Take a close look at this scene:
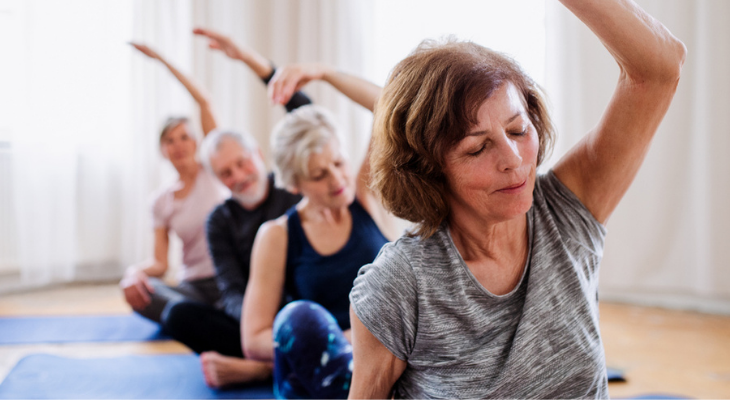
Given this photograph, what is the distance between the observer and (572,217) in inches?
39.8

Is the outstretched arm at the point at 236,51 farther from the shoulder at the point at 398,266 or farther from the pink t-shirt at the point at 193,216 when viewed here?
the pink t-shirt at the point at 193,216

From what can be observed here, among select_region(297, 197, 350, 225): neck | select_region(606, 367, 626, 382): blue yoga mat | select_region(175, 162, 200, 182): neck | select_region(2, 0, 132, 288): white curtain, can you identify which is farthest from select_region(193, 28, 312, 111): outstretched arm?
select_region(2, 0, 132, 288): white curtain

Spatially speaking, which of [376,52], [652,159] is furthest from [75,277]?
[652,159]

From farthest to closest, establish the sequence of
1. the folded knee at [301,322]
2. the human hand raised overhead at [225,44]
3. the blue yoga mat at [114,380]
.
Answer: the blue yoga mat at [114,380], the human hand raised overhead at [225,44], the folded knee at [301,322]

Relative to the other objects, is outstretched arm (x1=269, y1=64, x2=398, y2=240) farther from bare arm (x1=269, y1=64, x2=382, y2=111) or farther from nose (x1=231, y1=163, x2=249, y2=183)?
nose (x1=231, y1=163, x2=249, y2=183)

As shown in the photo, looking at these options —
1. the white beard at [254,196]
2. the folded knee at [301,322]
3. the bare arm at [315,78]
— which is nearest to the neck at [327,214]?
the folded knee at [301,322]

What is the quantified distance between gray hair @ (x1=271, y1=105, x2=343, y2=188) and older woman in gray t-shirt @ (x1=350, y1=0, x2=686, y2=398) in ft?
2.60

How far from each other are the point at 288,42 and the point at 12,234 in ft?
7.54

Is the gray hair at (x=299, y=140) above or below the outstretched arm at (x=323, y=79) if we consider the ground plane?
below

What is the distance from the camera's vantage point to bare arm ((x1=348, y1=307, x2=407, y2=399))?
3.14 ft

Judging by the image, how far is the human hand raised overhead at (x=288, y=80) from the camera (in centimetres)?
135

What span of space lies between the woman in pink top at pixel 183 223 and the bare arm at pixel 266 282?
3.35 ft

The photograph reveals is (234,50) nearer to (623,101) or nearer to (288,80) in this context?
(288,80)

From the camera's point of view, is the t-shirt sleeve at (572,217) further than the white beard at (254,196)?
No
